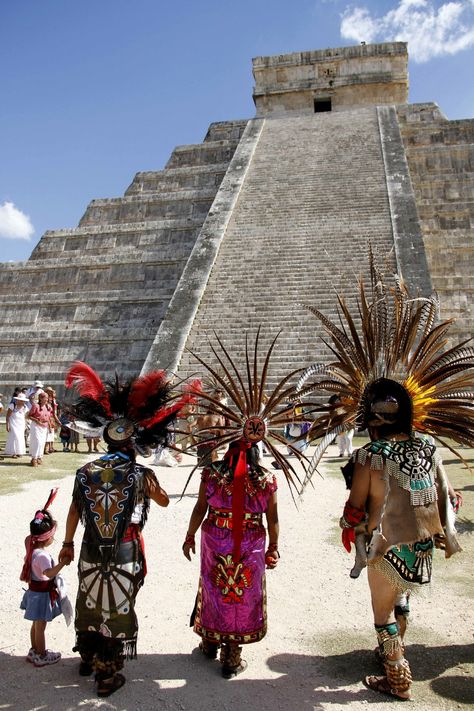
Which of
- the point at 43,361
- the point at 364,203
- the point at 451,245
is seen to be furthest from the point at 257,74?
the point at 43,361

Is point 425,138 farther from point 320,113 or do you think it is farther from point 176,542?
point 176,542

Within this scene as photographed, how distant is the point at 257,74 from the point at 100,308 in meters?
16.4

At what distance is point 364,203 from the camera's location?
16688 mm

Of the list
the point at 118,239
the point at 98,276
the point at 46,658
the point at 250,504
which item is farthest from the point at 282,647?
the point at 118,239

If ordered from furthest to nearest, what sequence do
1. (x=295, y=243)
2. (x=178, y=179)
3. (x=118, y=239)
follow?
1. (x=178, y=179)
2. (x=118, y=239)
3. (x=295, y=243)

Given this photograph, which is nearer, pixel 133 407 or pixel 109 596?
pixel 109 596

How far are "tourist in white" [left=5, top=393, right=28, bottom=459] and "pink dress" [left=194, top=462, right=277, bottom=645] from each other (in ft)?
25.6

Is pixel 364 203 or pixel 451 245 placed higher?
pixel 364 203

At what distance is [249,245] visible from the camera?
629 inches

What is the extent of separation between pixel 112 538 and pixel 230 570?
2.16 feet

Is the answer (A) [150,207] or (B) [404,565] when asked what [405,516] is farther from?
(A) [150,207]

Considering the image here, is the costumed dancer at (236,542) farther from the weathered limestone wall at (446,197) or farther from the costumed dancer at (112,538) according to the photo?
the weathered limestone wall at (446,197)

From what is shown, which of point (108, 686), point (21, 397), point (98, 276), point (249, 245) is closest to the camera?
point (108, 686)

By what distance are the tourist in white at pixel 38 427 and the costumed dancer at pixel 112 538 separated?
6683 mm
